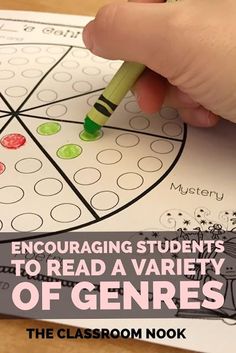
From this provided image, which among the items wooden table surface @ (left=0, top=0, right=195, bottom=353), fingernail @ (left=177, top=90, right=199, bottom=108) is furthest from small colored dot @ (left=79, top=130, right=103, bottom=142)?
wooden table surface @ (left=0, top=0, right=195, bottom=353)

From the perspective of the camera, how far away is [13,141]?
522 millimetres

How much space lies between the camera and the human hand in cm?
45

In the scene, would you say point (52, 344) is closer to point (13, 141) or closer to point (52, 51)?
point (13, 141)

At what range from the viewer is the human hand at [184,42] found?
0.45 meters

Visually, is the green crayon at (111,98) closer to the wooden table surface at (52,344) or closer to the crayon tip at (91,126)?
the crayon tip at (91,126)

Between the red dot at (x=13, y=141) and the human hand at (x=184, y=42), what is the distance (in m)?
0.13

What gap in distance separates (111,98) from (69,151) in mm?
74

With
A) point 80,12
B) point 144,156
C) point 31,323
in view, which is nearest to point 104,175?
point 144,156

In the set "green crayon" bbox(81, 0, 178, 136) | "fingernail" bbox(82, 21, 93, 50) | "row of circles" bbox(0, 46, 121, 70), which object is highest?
"fingernail" bbox(82, 21, 93, 50)

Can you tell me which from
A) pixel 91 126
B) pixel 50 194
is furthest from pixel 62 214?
pixel 91 126

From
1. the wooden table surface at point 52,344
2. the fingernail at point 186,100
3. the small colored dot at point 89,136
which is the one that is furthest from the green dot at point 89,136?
the wooden table surface at point 52,344

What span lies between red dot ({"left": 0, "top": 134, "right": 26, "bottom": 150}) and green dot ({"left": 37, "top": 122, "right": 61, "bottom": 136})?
0.02 metres

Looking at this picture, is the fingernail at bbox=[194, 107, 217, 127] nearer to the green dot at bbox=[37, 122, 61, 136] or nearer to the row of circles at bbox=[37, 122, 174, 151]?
the row of circles at bbox=[37, 122, 174, 151]

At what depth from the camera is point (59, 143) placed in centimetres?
52
